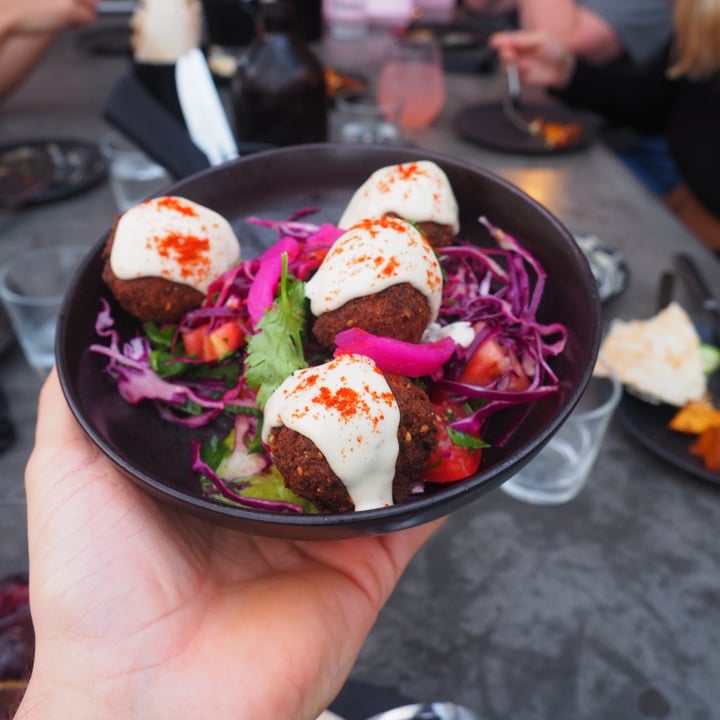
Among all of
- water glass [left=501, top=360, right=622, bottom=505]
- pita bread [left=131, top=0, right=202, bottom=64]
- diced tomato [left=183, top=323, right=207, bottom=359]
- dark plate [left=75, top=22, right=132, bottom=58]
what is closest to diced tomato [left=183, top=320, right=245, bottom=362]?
diced tomato [left=183, top=323, right=207, bottom=359]

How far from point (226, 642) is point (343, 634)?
216mm

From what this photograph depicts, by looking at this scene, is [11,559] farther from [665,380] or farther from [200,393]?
[665,380]

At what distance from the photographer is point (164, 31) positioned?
2604mm

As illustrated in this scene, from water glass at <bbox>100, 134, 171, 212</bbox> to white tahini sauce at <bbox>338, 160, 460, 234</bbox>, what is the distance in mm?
1700

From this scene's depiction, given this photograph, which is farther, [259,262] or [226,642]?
[259,262]

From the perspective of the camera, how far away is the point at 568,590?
1.57 metres

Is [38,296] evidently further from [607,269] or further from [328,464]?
[607,269]

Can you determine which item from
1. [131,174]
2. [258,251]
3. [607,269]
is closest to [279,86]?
[131,174]

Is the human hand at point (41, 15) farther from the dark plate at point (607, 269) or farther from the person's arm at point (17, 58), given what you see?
the dark plate at point (607, 269)

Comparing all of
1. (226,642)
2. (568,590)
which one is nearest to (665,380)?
(568,590)

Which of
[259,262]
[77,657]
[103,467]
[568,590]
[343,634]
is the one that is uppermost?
[259,262]

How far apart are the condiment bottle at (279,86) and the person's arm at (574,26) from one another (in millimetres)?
2637

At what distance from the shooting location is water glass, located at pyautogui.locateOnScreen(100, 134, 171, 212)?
278cm

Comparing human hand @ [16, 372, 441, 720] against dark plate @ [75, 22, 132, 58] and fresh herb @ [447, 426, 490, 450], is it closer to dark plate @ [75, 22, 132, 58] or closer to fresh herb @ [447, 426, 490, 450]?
fresh herb @ [447, 426, 490, 450]
